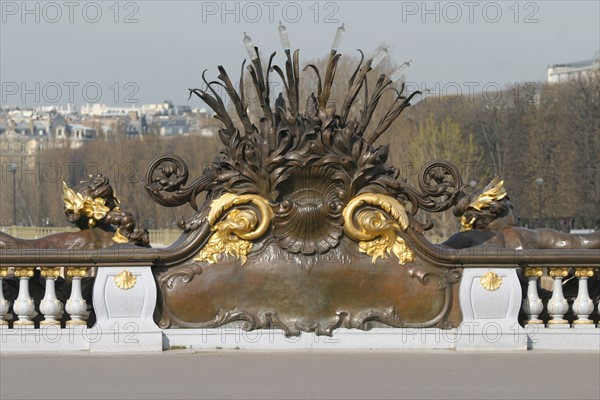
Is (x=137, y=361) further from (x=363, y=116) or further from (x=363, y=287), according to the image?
(x=363, y=116)

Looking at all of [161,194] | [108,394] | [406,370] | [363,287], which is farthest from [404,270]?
[108,394]

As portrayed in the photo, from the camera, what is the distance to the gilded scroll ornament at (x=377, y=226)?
12.9 m

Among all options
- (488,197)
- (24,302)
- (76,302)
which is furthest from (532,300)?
(24,302)

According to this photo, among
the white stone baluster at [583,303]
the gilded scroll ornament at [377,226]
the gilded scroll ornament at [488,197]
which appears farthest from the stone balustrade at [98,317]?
the white stone baluster at [583,303]

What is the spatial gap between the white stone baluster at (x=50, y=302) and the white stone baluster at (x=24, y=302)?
0.33ft

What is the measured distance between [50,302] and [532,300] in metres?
4.08

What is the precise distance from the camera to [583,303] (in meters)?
13.1

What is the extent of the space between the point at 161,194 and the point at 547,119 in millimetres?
62572

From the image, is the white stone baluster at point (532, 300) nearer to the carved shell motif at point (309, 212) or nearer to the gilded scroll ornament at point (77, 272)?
the carved shell motif at point (309, 212)

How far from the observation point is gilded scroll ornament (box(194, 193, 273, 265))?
507 inches

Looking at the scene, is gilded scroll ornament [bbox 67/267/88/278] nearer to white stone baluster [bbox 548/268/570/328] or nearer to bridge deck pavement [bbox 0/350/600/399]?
bridge deck pavement [bbox 0/350/600/399]

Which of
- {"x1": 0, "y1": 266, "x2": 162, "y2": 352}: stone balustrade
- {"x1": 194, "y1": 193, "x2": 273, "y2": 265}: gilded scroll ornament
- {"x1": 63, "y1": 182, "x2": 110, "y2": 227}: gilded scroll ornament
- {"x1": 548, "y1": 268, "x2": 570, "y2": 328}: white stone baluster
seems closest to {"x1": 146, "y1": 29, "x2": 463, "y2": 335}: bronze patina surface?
{"x1": 194, "y1": 193, "x2": 273, "y2": 265}: gilded scroll ornament

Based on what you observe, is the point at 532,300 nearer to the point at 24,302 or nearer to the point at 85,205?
the point at 85,205

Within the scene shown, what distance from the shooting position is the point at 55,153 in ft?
405
